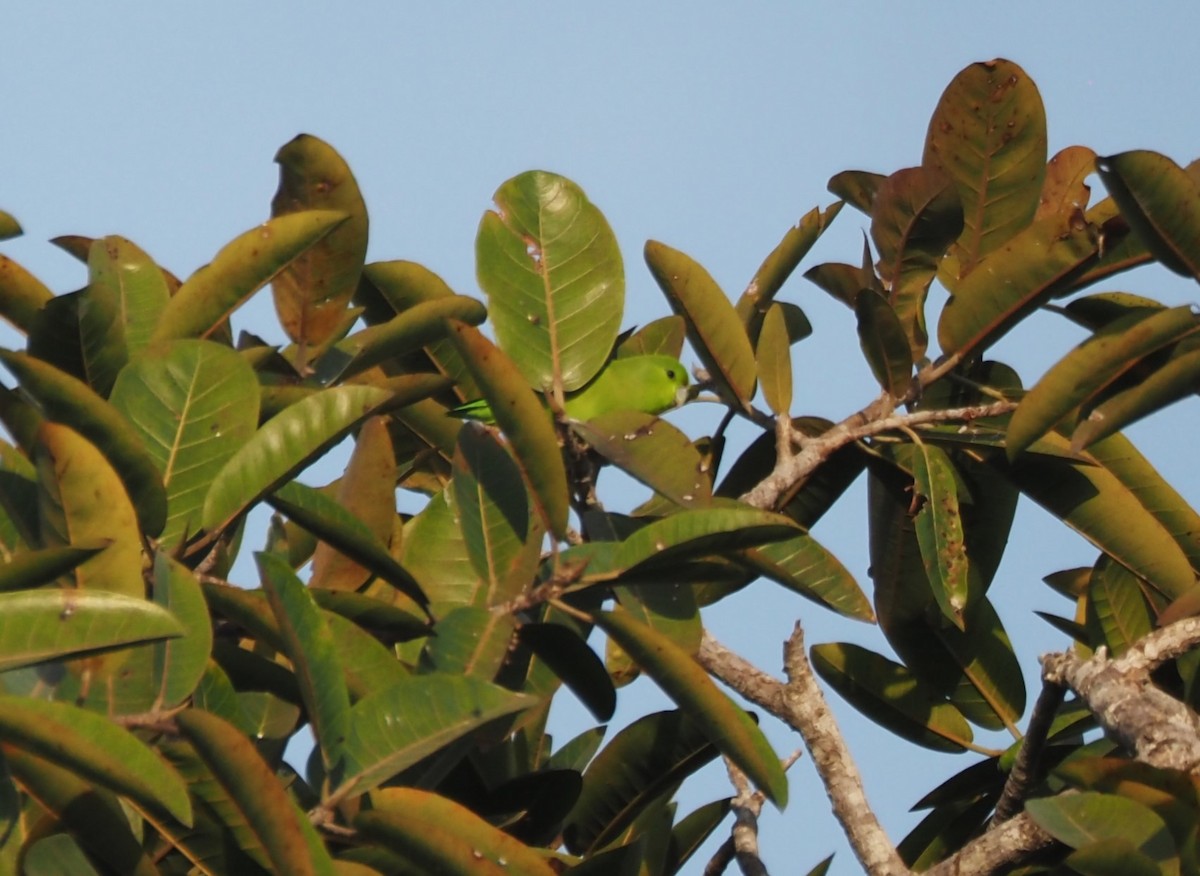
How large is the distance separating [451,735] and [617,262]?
3.10ft

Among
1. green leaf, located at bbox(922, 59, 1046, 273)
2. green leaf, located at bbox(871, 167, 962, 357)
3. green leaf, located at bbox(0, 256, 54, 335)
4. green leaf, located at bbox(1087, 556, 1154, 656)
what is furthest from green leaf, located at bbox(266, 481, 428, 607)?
green leaf, located at bbox(1087, 556, 1154, 656)

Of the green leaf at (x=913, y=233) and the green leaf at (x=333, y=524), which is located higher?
the green leaf at (x=913, y=233)

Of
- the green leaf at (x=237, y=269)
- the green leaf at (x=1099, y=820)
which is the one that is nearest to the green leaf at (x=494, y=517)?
the green leaf at (x=237, y=269)

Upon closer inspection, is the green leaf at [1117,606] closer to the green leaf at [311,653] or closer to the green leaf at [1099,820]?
the green leaf at [1099,820]

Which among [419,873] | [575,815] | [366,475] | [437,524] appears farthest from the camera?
[575,815]

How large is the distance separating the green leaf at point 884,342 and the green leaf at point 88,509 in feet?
3.78

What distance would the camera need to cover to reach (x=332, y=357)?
212 cm

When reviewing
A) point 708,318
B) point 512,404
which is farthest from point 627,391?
point 512,404

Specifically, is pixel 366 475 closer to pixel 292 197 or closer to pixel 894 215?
pixel 292 197

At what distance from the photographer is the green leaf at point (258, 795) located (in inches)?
50.7

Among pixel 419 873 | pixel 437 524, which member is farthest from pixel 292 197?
pixel 419 873

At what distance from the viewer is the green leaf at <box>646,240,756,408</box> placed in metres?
2.21

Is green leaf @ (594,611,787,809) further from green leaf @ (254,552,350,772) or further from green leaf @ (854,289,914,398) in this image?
green leaf @ (854,289,914,398)

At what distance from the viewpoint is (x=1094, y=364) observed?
1.88m
